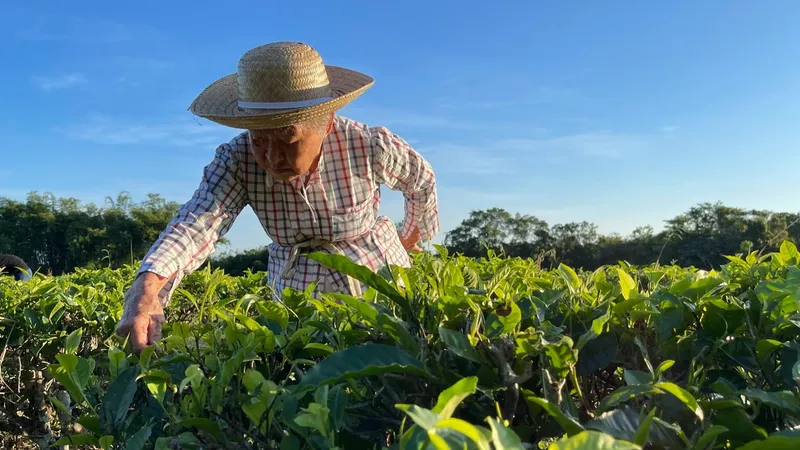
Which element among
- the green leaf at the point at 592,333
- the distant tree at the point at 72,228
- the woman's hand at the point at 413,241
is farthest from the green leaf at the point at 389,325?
the distant tree at the point at 72,228

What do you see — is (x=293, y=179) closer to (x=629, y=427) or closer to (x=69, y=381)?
(x=69, y=381)

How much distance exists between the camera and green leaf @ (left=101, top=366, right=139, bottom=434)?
117cm

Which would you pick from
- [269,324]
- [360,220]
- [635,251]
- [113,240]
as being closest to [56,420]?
[360,220]

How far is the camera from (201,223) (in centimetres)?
282

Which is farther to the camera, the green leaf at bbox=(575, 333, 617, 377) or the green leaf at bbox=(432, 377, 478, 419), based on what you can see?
the green leaf at bbox=(575, 333, 617, 377)

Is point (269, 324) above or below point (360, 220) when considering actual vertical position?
below

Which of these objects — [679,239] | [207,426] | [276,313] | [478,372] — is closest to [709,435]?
[478,372]

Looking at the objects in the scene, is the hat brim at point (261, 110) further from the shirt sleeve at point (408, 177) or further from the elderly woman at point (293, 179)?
the shirt sleeve at point (408, 177)

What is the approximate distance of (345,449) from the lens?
0.96m

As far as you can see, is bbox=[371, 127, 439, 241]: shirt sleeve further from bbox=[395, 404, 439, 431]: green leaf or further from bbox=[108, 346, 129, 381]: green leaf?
bbox=[395, 404, 439, 431]: green leaf

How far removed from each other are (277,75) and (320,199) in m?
0.74

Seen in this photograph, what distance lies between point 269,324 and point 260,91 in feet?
5.43

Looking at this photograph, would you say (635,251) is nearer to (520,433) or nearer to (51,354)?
(51,354)

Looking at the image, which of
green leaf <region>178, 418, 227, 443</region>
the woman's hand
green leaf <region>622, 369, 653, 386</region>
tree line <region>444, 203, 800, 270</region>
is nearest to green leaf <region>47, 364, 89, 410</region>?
green leaf <region>178, 418, 227, 443</region>
